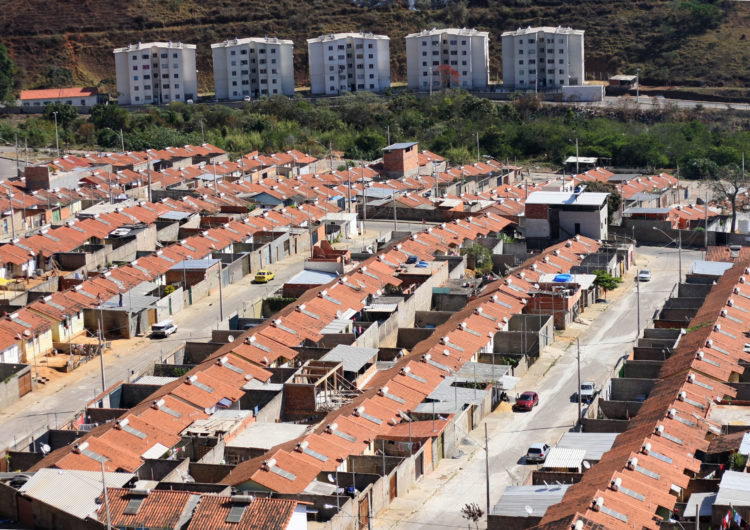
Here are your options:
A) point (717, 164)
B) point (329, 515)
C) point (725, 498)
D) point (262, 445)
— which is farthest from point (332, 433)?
point (717, 164)

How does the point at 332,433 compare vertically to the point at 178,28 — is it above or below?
below

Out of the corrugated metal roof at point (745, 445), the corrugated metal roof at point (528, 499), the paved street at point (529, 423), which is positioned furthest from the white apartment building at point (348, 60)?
A: the corrugated metal roof at point (528, 499)

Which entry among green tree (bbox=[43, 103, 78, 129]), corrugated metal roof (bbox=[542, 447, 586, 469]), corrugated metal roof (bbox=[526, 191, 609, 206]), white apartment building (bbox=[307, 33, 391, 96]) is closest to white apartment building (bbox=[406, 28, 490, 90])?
white apartment building (bbox=[307, 33, 391, 96])

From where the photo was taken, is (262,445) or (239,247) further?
(239,247)

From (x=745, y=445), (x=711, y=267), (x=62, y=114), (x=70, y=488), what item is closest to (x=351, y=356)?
(x=70, y=488)

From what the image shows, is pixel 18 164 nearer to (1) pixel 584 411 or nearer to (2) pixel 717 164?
(2) pixel 717 164

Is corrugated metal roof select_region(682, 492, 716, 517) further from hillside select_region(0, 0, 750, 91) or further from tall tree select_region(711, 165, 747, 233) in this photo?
hillside select_region(0, 0, 750, 91)

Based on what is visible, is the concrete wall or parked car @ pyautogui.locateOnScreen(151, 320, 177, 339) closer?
the concrete wall
